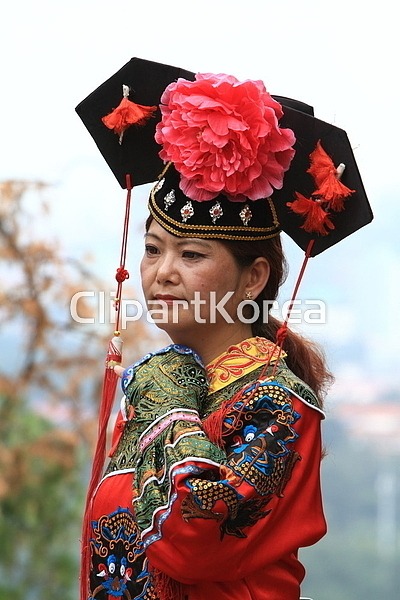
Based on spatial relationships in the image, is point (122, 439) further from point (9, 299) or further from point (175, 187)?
point (9, 299)

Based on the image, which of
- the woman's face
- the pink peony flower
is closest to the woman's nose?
the woman's face

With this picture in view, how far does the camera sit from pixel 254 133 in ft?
6.43

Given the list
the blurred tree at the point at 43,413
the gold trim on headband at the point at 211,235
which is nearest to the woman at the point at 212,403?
the gold trim on headband at the point at 211,235

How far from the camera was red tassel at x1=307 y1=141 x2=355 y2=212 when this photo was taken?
1978 millimetres

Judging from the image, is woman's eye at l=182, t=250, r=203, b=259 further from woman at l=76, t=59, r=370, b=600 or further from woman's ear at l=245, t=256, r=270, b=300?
woman's ear at l=245, t=256, r=270, b=300

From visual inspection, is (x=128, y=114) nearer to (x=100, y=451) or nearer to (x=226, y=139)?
(x=226, y=139)

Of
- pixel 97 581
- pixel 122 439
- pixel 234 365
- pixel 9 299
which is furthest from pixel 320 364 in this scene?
pixel 9 299

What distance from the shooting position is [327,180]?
1986 mm

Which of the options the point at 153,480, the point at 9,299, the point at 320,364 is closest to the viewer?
the point at 153,480

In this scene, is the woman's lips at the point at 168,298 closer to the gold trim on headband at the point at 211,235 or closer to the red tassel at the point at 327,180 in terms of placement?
the gold trim on headband at the point at 211,235

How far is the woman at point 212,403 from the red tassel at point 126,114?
76mm

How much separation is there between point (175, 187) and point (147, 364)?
33 centimetres

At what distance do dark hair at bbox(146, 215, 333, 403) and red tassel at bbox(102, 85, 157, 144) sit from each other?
199mm

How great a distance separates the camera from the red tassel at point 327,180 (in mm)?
1978
